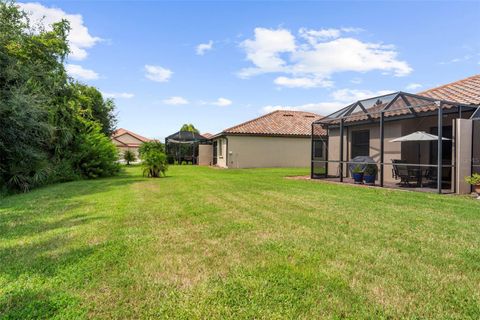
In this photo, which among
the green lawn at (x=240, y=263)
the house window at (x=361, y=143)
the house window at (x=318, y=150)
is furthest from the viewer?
the house window at (x=318, y=150)

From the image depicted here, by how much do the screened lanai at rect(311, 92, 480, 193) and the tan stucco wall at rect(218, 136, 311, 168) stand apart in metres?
8.74

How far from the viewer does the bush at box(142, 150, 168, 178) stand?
14.7m

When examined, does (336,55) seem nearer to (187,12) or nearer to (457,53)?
(457,53)

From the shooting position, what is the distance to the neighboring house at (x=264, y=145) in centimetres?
2336

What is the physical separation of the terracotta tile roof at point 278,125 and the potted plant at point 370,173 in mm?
12845

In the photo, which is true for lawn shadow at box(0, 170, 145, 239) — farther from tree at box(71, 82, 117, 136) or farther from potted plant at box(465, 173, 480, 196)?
tree at box(71, 82, 117, 136)

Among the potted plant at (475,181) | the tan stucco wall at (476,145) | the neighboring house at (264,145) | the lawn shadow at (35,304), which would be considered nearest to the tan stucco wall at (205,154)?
the neighboring house at (264,145)

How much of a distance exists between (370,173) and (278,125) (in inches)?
580

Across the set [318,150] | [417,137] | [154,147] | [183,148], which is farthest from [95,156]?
[183,148]

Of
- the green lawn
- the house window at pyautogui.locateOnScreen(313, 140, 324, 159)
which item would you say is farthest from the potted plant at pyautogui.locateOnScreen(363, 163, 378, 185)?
the house window at pyautogui.locateOnScreen(313, 140, 324, 159)

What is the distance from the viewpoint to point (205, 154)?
29.8 metres

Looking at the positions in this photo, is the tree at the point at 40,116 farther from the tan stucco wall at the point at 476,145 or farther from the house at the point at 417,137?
the tan stucco wall at the point at 476,145

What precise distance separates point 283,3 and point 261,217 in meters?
11.1

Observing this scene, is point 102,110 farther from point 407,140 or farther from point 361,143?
point 407,140
